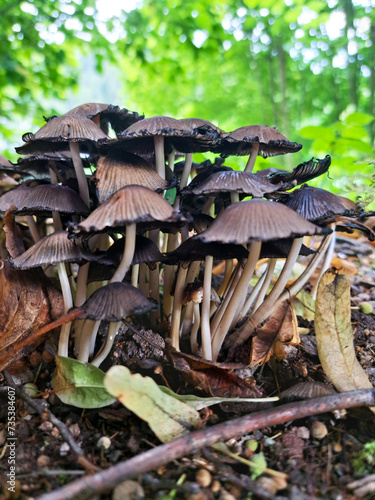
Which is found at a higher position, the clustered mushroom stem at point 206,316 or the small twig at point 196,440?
the clustered mushroom stem at point 206,316

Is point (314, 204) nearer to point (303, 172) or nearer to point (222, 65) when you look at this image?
point (303, 172)

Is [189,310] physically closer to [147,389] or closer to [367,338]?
[147,389]

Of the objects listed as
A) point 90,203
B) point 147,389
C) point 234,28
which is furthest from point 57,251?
point 234,28

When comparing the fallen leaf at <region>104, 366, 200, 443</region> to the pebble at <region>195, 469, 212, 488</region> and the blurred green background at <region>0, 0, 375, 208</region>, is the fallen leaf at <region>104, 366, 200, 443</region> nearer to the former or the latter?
the pebble at <region>195, 469, 212, 488</region>

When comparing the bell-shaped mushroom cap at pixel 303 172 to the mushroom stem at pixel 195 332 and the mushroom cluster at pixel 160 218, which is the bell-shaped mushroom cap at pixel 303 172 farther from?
the mushroom stem at pixel 195 332

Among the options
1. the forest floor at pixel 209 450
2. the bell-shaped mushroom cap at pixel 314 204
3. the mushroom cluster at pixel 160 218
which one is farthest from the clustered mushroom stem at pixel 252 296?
the bell-shaped mushroom cap at pixel 314 204

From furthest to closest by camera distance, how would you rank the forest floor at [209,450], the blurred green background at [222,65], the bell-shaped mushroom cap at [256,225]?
the blurred green background at [222,65]
the bell-shaped mushroom cap at [256,225]
the forest floor at [209,450]

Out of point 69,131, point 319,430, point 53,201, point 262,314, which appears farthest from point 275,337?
point 69,131
